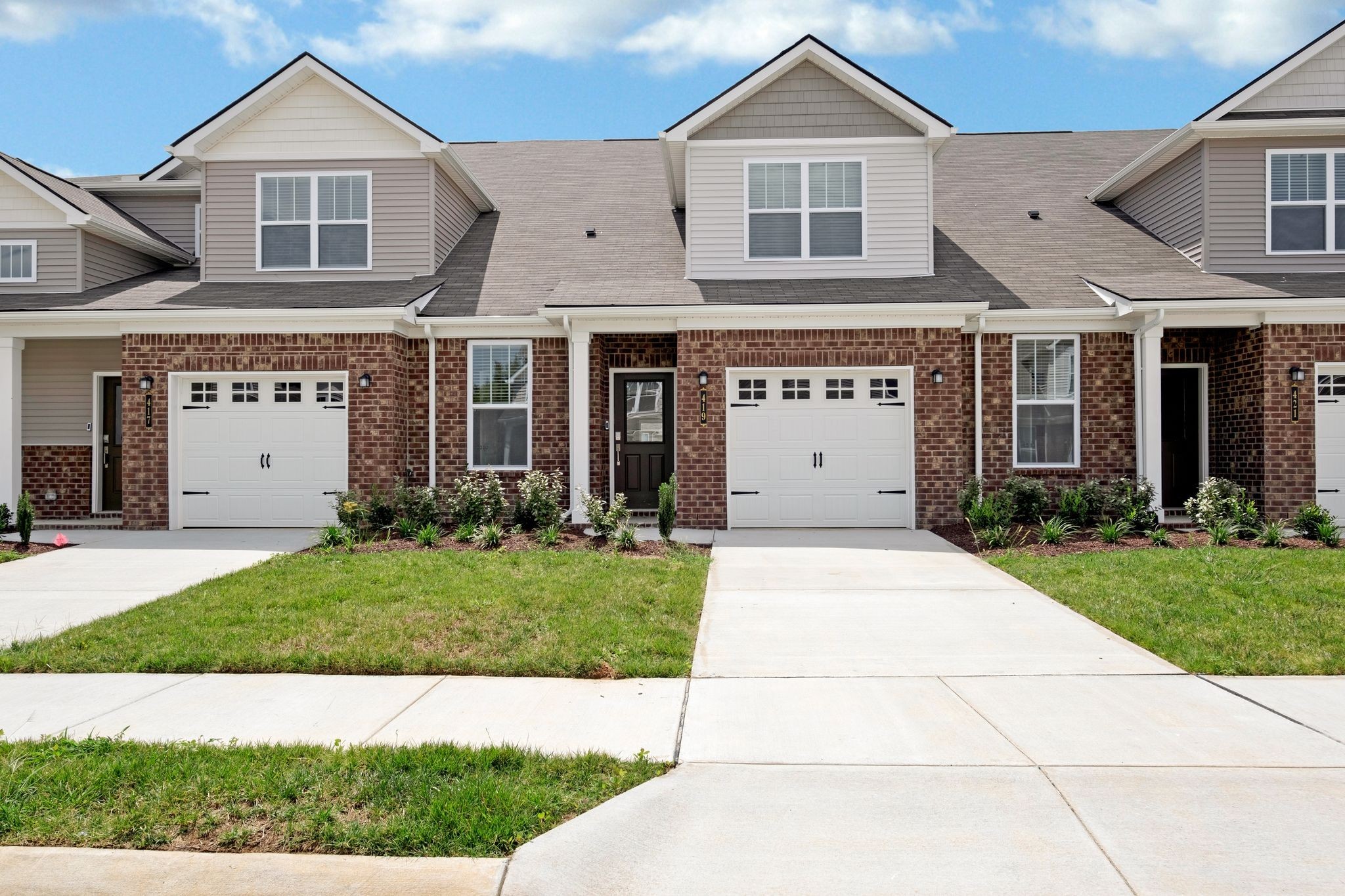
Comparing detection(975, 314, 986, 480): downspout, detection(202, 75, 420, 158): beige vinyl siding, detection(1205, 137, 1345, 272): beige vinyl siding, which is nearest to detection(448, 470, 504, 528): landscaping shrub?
detection(202, 75, 420, 158): beige vinyl siding

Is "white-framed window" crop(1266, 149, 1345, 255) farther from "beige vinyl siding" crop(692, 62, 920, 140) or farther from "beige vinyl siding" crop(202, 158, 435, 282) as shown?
"beige vinyl siding" crop(202, 158, 435, 282)

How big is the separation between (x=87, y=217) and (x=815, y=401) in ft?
39.3

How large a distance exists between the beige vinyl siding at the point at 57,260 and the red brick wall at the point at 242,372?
109 inches

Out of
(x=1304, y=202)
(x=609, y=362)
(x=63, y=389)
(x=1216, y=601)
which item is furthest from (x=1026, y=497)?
(x=63, y=389)

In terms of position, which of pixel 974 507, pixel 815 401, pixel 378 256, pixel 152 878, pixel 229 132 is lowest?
pixel 152 878

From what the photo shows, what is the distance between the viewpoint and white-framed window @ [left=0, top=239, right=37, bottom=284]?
14719 millimetres

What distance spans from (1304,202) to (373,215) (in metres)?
14.4

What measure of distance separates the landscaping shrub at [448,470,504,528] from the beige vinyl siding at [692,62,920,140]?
21.1 ft

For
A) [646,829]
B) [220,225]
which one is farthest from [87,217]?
[646,829]

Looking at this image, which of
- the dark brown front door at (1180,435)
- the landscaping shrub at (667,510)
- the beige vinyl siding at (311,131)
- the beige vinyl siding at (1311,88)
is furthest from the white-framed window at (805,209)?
the beige vinyl siding at (1311,88)

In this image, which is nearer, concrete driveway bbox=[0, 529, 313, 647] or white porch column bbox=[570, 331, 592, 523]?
concrete driveway bbox=[0, 529, 313, 647]

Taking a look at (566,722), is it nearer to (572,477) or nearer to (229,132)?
(572,477)

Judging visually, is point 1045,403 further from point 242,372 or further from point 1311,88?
point 242,372

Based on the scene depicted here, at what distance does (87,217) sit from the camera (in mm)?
14352
